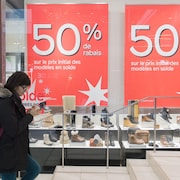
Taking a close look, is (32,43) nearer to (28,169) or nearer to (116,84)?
(116,84)

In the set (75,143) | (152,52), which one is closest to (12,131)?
(75,143)

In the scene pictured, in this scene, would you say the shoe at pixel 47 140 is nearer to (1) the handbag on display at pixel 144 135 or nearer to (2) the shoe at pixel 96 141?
(2) the shoe at pixel 96 141

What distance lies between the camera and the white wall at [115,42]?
515 centimetres

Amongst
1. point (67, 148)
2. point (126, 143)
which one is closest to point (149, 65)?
point (126, 143)

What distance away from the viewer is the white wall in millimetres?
5148

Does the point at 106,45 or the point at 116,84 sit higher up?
the point at 106,45

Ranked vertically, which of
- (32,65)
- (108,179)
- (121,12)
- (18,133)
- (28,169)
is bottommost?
(108,179)

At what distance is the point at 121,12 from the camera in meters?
5.23

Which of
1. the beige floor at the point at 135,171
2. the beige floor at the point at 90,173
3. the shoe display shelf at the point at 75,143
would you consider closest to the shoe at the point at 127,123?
the shoe display shelf at the point at 75,143

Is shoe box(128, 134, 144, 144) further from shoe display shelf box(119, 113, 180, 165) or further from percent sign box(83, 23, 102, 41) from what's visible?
percent sign box(83, 23, 102, 41)

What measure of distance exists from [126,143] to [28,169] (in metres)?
2.31

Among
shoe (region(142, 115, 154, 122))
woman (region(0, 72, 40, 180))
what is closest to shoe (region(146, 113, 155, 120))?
shoe (region(142, 115, 154, 122))

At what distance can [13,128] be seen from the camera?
2.21 m

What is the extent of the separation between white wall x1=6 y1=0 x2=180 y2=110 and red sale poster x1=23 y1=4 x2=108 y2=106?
0.10 meters
